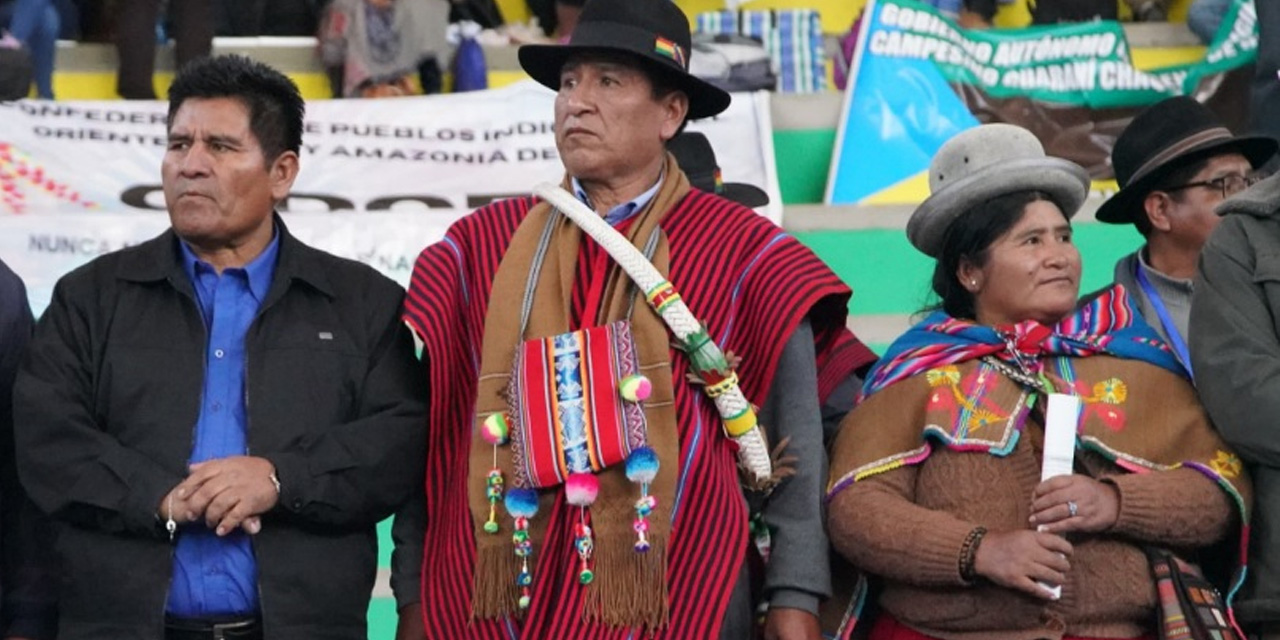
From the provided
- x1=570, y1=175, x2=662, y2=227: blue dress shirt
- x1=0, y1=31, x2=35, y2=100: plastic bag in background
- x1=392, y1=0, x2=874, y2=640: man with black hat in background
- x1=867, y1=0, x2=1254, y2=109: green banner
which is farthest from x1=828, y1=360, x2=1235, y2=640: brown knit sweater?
x1=0, y1=31, x2=35, y2=100: plastic bag in background

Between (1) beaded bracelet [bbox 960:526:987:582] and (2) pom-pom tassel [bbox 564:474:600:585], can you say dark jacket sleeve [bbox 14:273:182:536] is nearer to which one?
(2) pom-pom tassel [bbox 564:474:600:585]

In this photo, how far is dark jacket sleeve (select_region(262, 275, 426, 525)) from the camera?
3.61 meters

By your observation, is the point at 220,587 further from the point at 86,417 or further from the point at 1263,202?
the point at 1263,202

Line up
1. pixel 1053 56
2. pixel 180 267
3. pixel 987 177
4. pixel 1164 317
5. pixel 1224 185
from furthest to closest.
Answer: pixel 1053 56 → pixel 1224 185 → pixel 1164 317 → pixel 987 177 → pixel 180 267

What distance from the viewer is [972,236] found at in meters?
3.99

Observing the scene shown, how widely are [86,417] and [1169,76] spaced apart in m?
5.71

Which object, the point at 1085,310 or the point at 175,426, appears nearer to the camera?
the point at 175,426

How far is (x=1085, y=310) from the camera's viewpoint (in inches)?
157

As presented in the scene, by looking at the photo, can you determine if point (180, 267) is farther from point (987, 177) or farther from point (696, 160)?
point (696, 160)

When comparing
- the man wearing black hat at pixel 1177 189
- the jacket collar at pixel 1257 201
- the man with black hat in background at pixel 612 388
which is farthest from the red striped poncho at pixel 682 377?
the man wearing black hat at pixel 1177 189

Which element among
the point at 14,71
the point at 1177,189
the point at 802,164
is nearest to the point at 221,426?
the point at 1177,189

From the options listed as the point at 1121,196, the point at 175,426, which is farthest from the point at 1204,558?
the point at 175,426

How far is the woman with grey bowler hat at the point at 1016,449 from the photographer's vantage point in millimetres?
3605

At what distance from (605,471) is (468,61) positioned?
5.60m
